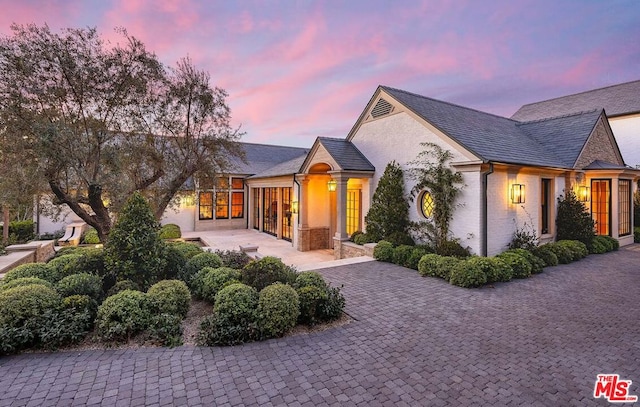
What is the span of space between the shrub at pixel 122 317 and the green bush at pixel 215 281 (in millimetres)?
1345

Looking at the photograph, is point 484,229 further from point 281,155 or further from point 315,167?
point 281,155

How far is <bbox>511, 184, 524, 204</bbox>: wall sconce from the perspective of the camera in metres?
9.75

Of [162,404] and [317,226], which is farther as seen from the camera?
Result: [317,226]

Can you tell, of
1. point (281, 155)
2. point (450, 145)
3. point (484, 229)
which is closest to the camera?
point (484, 229)

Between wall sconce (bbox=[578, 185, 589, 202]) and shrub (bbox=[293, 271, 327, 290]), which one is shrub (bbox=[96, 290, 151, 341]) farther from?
wall sconce (bbox=[578, 185, 589, 202])

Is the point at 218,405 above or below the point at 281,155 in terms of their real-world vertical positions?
below

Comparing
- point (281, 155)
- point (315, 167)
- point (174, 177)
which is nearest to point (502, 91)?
point (315, 167)

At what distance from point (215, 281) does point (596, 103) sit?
28.3 meters

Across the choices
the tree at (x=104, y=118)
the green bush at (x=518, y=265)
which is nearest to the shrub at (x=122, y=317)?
the tree at (x=104, y=118)

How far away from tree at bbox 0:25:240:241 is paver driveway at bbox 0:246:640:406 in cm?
466

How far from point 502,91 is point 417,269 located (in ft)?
57.4

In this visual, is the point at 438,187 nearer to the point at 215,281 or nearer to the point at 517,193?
the point at 517,193

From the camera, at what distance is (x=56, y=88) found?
6730mm

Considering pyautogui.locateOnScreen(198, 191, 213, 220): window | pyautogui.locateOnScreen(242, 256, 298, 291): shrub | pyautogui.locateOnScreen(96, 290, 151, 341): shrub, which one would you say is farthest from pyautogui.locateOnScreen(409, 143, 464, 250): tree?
pyautogui.locateOnScreen(198, 191, 213, 220): window
